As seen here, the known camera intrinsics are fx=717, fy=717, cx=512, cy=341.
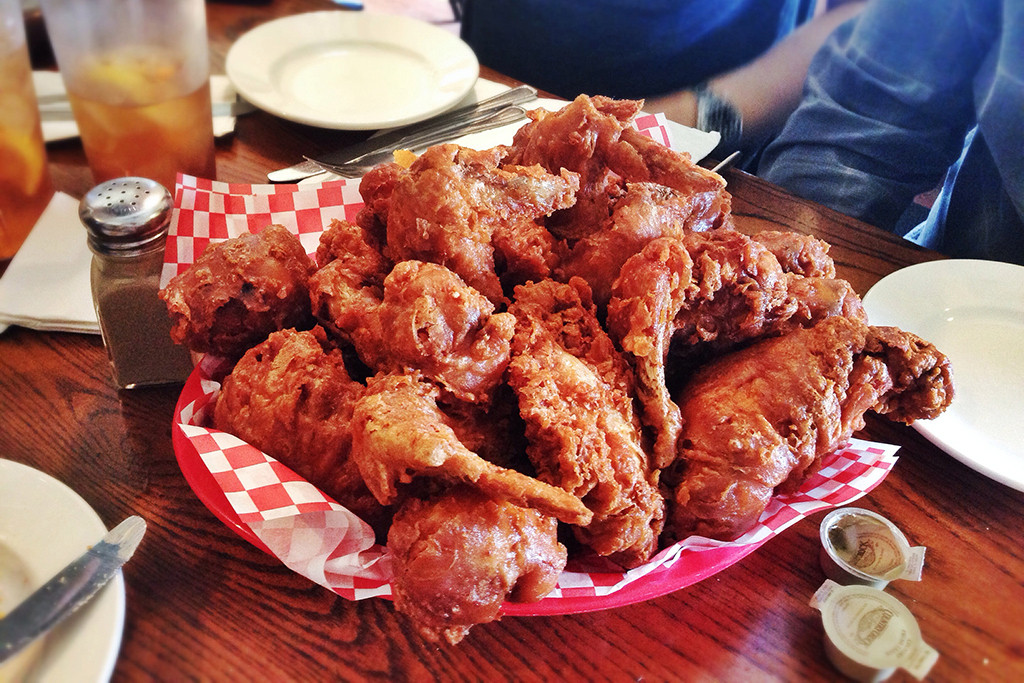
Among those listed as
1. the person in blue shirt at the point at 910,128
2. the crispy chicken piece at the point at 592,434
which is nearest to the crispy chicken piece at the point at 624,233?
the crispy chicken piece at the point at 592,434

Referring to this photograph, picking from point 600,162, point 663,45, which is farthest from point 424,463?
point 663,45

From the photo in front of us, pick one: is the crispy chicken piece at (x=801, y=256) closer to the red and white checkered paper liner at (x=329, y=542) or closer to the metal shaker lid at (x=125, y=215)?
the red and white checkered paper liner at (x=329, y=542)

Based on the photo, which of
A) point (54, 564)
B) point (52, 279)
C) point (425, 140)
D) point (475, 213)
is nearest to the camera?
point (54, 564)

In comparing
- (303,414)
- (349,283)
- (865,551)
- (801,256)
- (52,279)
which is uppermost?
(801,256)

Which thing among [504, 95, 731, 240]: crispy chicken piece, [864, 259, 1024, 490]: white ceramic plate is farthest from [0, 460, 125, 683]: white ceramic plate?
[864, 259, 1024, 490]: white ceramic plate

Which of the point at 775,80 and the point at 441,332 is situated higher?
the point at 441,332

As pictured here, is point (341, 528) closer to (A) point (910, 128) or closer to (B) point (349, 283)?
(B) point (349, 283)
